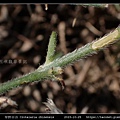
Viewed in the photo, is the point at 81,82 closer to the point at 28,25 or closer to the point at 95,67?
the point at 95,67

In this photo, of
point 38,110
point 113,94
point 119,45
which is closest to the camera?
point 119,45

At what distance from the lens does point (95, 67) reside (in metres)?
1.66

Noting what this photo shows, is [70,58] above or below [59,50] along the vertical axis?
below

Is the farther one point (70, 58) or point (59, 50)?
point (59, 50)

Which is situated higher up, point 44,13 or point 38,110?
point 44,13

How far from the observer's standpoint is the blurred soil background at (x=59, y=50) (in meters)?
1.56

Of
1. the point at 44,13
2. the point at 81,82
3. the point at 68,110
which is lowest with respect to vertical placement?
the point at 68,110

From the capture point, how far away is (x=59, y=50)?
158cm

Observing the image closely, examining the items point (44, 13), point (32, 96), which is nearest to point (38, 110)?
point (32, 96)

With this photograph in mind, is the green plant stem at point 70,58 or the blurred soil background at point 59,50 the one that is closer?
the green plant stem at point 70,58

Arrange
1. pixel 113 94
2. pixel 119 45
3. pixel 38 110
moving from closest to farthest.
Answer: pixel 119 45, pixel 38 110, pixel 113 94

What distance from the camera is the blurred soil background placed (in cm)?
156

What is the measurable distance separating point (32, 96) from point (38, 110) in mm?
78

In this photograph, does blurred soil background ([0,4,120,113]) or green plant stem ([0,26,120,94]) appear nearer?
green plant stem ([0,26,120,94])
